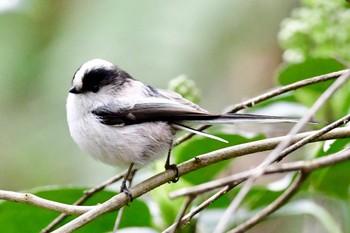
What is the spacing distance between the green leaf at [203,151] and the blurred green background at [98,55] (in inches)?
55.4

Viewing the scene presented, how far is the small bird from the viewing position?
2.08 meters

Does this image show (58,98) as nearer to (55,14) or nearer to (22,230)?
(55,14)

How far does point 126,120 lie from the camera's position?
2.17m

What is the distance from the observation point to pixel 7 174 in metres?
3.79

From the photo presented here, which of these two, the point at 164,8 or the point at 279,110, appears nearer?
the point at 279,110

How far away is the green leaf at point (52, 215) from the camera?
2029 millimetres

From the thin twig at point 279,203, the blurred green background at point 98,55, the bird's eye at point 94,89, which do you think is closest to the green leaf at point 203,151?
the bird's eye at point 94,89

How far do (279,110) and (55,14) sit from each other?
187 centimetres

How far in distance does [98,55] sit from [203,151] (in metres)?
1.56

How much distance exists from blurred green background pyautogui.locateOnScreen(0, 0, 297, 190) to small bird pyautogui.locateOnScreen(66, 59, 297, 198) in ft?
3.94

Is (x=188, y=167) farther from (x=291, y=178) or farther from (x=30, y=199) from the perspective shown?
(x=291, y=178)

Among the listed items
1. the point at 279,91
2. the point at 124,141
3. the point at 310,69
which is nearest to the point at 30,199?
the point at 124,141

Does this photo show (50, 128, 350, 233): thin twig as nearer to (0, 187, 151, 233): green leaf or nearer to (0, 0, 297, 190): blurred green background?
(0, 187, 151, 233): green leaf

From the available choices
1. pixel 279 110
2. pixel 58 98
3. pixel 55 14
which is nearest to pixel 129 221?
pixel 279 110
